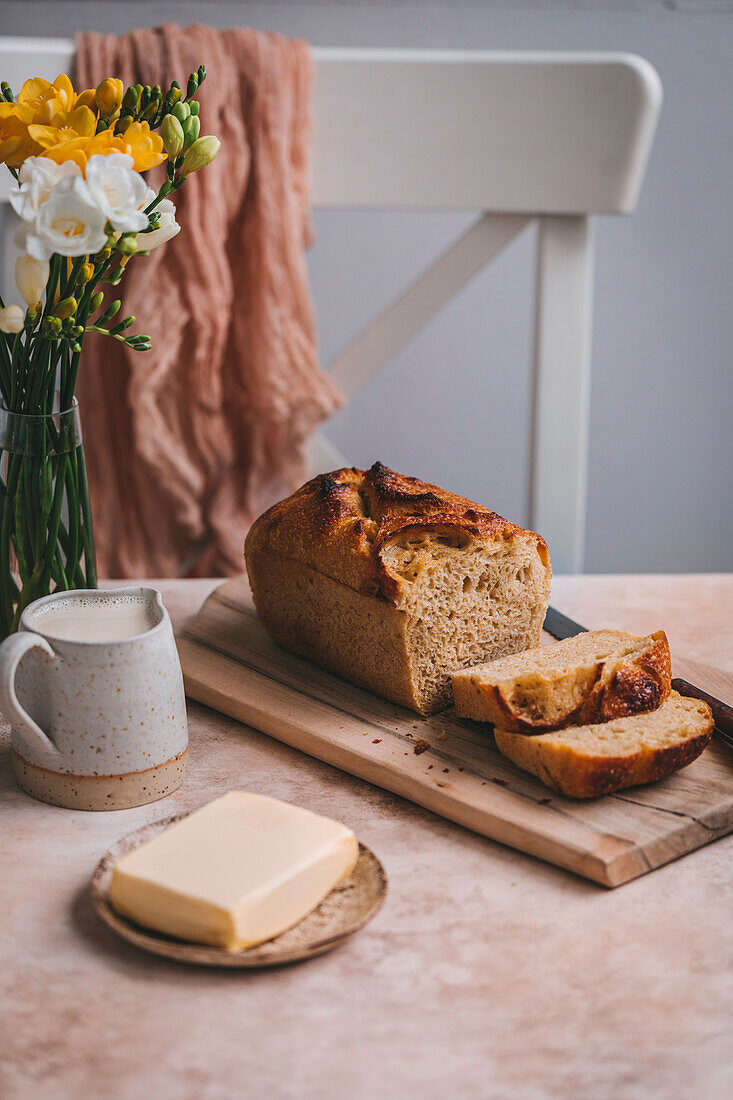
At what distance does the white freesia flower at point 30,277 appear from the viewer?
2.91 feet

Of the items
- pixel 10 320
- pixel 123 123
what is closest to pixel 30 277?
pixel 10 320

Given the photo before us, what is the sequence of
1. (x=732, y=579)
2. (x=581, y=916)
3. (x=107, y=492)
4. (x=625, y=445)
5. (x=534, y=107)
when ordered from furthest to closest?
(x=625, y=445) < (x=107, y=492) < (x=534, y=107) < (x=732, y=579) < (x=581, y=916)

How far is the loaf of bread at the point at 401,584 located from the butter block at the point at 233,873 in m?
0.31

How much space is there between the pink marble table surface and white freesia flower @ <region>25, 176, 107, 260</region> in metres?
0.47

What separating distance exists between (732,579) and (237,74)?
1176mm

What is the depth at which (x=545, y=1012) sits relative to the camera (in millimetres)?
691

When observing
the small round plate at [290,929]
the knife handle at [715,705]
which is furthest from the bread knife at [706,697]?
the small round plate at [290,929]

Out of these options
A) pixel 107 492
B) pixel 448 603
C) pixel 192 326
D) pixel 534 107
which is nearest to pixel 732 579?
pixel 448 603

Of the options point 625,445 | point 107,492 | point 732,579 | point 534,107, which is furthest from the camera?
point 625,445

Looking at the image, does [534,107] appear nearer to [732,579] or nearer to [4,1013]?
[732,579]

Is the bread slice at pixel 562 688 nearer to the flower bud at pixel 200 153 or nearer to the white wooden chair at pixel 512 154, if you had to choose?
the flower bud at pixel 200 153

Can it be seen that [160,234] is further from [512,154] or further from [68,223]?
[512,154]

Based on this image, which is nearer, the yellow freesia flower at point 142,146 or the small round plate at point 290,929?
the small round plate at point 290,929

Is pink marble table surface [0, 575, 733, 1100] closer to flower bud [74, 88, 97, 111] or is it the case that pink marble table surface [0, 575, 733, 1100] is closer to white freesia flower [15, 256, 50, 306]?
white freesia flower [15, 256, 50, 306]
